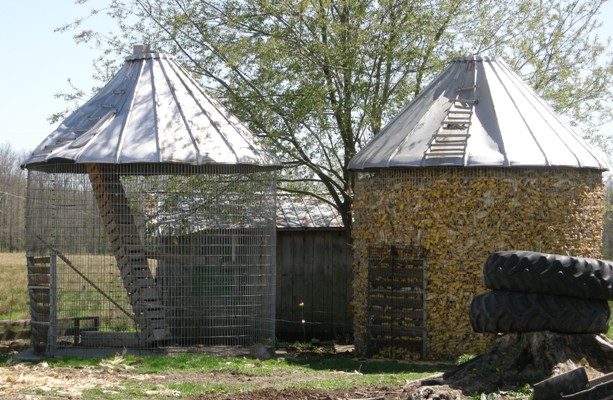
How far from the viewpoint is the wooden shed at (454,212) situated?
560 inches

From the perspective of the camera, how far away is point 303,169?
18422mm

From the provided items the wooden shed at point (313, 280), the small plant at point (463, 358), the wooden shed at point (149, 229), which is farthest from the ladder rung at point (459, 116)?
the wooden shed at point (313, 280)

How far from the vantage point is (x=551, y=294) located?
32.7 feet

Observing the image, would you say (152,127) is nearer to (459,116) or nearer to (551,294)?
(459,116)

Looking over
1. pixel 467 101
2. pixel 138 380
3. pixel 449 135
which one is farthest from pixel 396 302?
pixel 138 380

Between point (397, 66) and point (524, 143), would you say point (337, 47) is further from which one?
point (524, 143)

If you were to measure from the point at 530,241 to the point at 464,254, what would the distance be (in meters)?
1.04

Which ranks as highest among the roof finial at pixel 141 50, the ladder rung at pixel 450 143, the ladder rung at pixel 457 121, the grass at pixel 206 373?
the roof finial at pixel 141 50

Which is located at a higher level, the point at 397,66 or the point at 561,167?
the point at 397,66

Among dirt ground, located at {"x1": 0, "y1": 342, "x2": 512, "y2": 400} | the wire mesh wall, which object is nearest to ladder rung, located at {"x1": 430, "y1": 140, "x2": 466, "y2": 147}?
the wire mesh wall

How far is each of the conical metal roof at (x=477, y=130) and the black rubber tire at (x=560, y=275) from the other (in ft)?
13.9

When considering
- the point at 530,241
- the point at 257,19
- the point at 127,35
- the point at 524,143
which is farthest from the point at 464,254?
the point at 127,35

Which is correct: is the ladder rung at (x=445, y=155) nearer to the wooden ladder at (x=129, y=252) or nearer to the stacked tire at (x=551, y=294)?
the stacked tire at (x=551, y=294)

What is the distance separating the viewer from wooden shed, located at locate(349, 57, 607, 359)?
14227 millimetres
